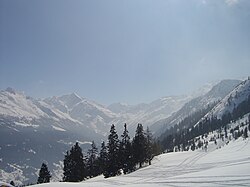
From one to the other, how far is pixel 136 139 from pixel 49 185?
3892cm

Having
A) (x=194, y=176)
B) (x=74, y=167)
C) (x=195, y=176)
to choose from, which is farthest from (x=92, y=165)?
(x=195, y=176)

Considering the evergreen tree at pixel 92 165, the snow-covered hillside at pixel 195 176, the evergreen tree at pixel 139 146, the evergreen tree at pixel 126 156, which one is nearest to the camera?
the snow-covered hillside at pixel 195 176

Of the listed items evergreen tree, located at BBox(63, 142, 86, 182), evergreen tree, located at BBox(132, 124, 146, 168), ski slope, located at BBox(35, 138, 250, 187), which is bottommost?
ski slope, located at BBox(35, 138, 250, 187)

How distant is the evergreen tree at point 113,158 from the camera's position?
244 ft

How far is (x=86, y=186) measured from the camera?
36500 mm

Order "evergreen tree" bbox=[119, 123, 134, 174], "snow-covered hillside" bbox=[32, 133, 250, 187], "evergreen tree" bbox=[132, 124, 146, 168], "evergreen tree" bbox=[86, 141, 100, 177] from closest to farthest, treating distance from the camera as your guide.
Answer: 1. "snow-covered hillside" bbox=[32, 133, 250, 187]
2. "evergreen tree" bbox=[119, 123, 134, 174]
3. "evergreen tree" bbox=[132, 124, 146, 168]
4. "evergreen tree" bbox=[86, 141, 100, 177]

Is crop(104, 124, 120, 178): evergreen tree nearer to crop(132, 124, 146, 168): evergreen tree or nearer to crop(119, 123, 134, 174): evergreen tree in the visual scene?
crop(119, 123, 134, 174): evergreen tree

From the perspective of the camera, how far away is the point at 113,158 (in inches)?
2968

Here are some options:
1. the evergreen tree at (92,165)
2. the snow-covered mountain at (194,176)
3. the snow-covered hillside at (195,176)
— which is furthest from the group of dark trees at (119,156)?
the evergreen tree at (92,165)

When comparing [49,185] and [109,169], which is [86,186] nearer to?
[49,185]

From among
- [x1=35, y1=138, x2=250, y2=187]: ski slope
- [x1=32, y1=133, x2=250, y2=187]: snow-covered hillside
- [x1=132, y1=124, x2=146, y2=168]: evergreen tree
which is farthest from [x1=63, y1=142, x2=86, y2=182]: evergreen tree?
[x1=32, y1=133, x2=250, y2=187]: snow-covered hillside

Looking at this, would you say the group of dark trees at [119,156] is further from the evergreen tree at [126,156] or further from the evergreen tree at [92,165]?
the evergreen tree at [92,165]

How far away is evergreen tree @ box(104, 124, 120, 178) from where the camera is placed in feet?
244

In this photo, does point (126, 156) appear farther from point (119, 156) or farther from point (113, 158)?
point (113, 158)
